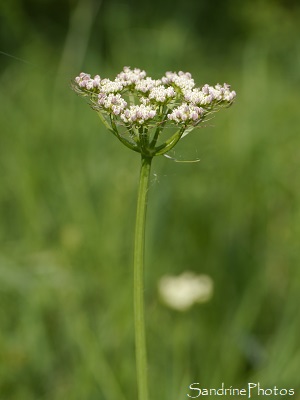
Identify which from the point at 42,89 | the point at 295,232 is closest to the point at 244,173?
the point at 295,232

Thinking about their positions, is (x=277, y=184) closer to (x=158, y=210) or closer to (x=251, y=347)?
(x=158, y=210)

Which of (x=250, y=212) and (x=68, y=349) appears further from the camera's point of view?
(x=250, y=212)

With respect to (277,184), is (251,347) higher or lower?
lower

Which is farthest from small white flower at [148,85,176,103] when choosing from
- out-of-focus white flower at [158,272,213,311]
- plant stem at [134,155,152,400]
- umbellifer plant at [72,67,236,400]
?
out-of-focus white flower at [158,272,213,311]

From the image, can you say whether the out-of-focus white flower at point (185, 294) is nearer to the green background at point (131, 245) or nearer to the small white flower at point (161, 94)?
the green background at point (131, 245)

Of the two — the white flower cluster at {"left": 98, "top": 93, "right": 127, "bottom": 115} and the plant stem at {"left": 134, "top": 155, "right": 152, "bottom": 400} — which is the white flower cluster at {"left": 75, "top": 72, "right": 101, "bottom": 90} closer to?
the white flower cluster at {"left": 98, "top": 93, "right": 127, "bottom": 115}
